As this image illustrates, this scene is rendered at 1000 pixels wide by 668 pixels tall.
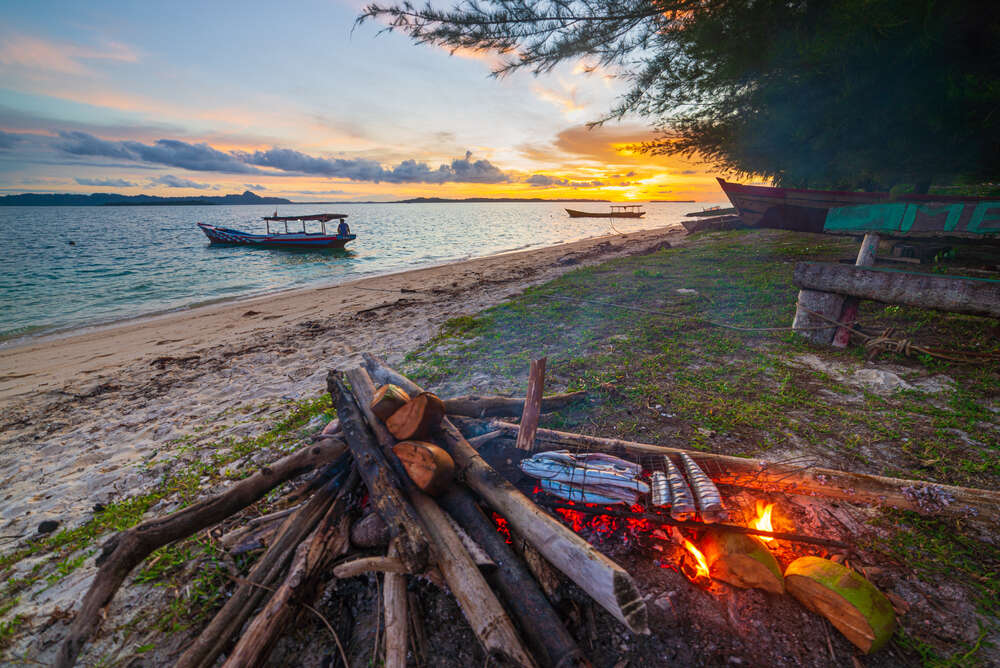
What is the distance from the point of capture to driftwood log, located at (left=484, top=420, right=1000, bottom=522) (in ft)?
9.04

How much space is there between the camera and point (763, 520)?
279 cm

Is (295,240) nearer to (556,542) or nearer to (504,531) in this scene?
(504,531)

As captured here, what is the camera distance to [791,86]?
618 centimetres

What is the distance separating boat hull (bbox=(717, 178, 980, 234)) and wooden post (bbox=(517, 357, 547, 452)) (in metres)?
13.8

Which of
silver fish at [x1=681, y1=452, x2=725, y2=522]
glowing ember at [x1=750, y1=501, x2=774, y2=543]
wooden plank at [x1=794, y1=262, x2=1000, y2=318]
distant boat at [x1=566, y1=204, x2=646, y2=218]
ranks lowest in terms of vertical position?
glowing ember at [x1=750, y1=501, x2=774, y2=543]

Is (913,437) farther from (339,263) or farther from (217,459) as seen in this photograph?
(339,263)

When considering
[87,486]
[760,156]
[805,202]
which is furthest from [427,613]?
[805,202]

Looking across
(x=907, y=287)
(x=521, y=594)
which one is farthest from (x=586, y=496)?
(x=907, y=287)

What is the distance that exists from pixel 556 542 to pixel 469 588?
561mm

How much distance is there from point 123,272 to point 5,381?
2331 centimetres

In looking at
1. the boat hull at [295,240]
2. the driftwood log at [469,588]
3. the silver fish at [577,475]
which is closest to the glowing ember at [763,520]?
the silver fish at [577,475]

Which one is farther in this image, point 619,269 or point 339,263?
point 339,263

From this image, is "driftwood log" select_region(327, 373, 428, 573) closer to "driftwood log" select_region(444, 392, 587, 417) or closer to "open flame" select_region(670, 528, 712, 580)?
"driftwood log" select_region(444, 392, 587, 417)

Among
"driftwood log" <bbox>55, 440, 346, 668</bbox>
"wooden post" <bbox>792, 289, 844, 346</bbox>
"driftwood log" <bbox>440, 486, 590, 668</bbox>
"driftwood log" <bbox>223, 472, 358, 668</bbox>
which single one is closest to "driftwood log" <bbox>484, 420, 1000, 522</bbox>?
"driftwood log" <bbox>440, 486, 590, 668</bbox>
